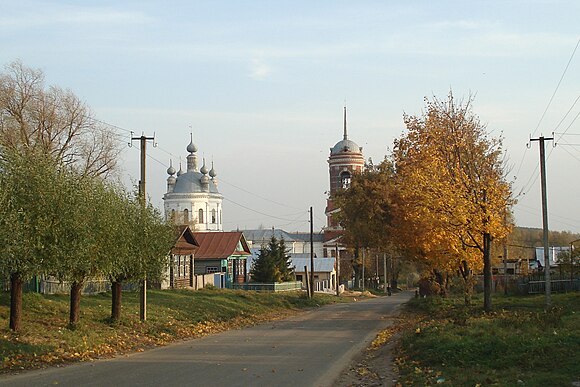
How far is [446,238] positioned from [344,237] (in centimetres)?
1939

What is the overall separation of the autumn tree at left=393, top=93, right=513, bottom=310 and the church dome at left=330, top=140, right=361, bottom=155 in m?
81.1

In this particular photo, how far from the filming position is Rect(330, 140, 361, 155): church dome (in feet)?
378

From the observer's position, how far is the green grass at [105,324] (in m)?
18.8

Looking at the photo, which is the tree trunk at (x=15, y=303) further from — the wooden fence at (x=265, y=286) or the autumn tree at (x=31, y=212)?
the wooden fence at (x=265, y=286)

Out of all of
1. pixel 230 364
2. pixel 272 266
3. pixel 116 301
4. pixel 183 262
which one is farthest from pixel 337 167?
pixel 230 364

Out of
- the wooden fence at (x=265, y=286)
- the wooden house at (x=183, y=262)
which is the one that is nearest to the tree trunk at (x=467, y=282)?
the wooden house at (x=183, y=262)

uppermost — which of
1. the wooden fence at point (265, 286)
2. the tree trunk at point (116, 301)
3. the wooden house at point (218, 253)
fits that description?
the wooden house at point (218, 253)

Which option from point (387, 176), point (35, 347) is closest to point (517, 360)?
point (35, 347)

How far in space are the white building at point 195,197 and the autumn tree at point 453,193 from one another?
87.5 meters

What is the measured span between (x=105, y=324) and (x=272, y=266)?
128ft

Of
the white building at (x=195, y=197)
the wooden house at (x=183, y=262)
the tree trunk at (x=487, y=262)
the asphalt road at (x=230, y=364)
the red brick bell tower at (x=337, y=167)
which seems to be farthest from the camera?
the white building at (x=195, y=197)

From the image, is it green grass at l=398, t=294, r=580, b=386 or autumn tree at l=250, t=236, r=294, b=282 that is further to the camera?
autumn tree at l=250, t=236, r=294, b=282

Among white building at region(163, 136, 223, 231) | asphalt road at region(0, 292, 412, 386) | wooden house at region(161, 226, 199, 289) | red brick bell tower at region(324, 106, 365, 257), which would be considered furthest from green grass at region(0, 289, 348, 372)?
white building at region(163, 136, 223, 231)

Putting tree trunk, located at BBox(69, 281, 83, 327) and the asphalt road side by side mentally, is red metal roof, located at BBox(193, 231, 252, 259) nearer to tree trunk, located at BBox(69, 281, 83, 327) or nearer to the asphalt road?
the asphalt road
